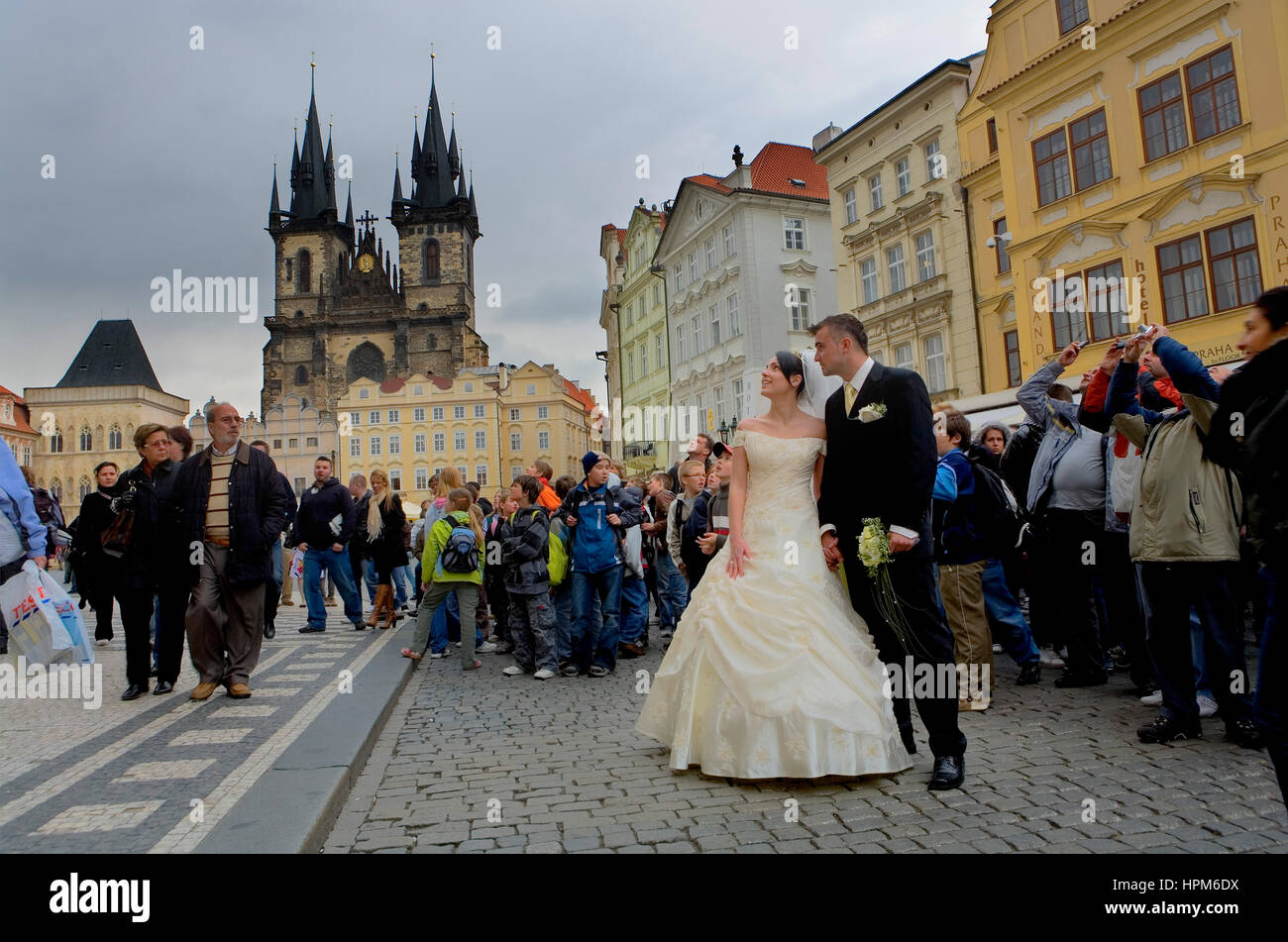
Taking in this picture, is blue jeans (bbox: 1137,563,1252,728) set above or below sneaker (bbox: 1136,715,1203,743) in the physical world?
above

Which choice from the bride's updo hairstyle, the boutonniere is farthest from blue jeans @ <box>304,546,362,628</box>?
the boutonniere

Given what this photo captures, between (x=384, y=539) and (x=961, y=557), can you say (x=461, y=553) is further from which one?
(x=961, y=557)

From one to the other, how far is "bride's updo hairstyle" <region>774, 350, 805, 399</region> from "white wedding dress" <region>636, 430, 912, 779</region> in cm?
34

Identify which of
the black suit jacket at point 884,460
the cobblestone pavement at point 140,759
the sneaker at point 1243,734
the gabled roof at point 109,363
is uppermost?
the gabled roof at point 109,363

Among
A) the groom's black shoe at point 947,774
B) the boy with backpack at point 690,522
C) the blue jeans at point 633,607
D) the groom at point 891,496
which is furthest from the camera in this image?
the blue jeans at point 633,607

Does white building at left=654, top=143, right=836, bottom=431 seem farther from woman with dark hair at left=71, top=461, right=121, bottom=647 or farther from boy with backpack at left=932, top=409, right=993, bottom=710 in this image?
boy with backpack at left=932, top=409, right=993, bottom=710

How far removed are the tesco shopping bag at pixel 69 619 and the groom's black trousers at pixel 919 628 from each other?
517 cm

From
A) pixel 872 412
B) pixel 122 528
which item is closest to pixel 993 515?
pixel 872 412

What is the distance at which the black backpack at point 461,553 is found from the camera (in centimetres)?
854

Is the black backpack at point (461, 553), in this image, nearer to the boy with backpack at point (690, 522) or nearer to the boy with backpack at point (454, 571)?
the boy with backpack at point (454, 571)

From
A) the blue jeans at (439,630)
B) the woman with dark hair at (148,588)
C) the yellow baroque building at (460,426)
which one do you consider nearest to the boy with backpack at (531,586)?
the blue jeans at (439,630)

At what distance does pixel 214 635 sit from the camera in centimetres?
654

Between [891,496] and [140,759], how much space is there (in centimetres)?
410

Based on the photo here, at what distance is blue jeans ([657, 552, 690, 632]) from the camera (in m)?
10.4
